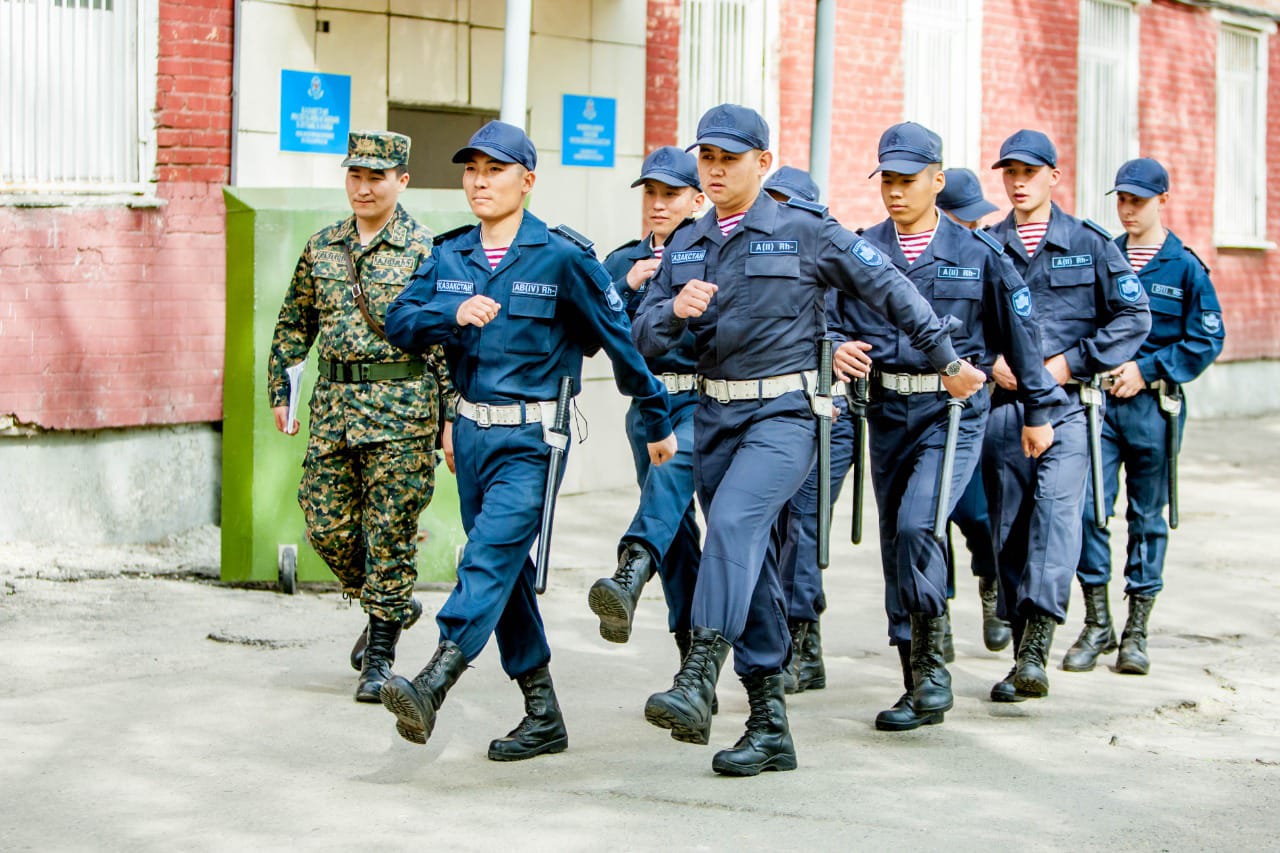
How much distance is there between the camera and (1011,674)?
709 cm

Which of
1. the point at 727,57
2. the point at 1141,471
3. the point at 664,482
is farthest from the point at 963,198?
the point at 727,57

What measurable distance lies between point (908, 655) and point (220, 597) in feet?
11.8

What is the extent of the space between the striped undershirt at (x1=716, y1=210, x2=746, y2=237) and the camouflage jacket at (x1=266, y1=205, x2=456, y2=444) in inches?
50.1

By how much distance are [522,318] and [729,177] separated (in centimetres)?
81

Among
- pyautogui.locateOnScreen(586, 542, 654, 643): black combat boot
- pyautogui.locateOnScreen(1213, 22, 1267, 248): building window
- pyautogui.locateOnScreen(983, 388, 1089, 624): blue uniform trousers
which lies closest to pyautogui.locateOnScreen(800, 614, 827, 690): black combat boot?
pyautogui.locateOnScreen(983, 388, 1089, 624): blue uniform trousers

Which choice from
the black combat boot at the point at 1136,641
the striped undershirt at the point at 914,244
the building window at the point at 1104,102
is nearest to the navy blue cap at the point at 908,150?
the striped undershirt at the point at 914,244

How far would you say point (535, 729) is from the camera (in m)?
6.02

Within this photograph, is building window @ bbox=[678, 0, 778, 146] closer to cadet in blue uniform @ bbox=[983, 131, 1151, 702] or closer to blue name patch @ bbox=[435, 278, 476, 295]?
cadet in blue uniform @ bbox=[983, 131, 1151, 702]

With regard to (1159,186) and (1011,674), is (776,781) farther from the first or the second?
(1159,186)

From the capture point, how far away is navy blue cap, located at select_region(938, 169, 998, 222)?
8828 mm

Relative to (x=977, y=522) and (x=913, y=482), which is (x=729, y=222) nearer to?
(x=913, y=482)

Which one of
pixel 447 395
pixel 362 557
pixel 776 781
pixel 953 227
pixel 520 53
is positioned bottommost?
pixel 776 781

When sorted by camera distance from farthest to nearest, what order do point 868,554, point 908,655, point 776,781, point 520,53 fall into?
1. point 868,554
2. point 520,53
3. point 908,655
4. point 776,781

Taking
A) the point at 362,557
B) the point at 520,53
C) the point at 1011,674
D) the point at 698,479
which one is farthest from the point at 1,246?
the point at 1011,674
